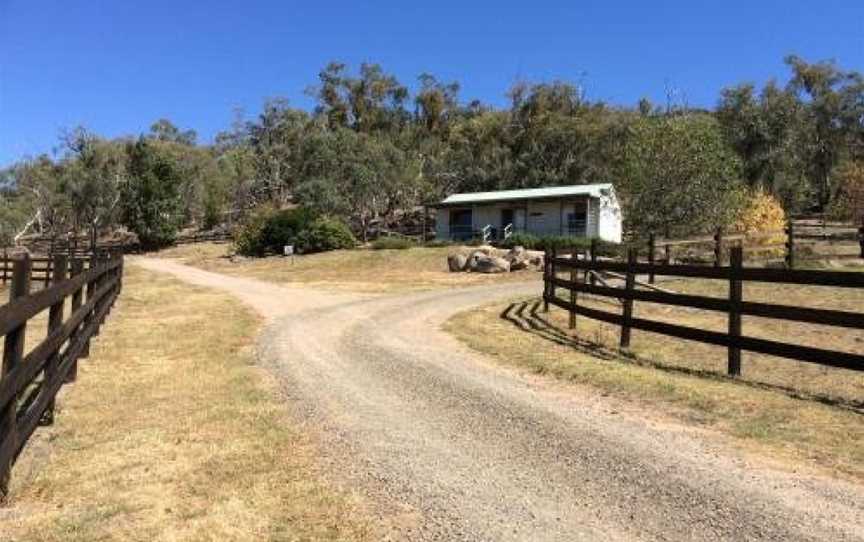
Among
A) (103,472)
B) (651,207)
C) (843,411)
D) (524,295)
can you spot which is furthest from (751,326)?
(651,207)

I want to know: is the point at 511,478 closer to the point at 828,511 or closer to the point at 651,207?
the point at 828,511

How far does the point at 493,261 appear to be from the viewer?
33.8 metres

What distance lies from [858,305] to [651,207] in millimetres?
19793

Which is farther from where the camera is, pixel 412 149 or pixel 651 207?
pixel 412 149

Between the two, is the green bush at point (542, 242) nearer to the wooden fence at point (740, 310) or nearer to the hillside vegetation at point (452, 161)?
the hillside vegetation at point (452, 161)

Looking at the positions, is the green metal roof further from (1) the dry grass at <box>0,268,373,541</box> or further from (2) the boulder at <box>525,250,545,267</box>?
(1) the dry grass at <box>0,268,373,541</box>

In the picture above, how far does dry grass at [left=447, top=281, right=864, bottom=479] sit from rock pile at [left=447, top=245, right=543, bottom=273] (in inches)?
553

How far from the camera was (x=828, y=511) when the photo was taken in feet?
17.3

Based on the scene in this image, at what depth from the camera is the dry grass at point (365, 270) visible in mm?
30383

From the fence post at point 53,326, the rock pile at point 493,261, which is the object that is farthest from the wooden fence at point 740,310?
the rock pile at point 493,261

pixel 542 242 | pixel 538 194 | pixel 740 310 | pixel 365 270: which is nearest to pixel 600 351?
pixel 740 310

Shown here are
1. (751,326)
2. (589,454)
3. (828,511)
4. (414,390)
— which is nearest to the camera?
(828,511)

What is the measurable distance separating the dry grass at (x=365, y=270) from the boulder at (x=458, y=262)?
408 mm

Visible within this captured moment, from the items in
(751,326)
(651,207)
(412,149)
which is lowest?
(751,326)
